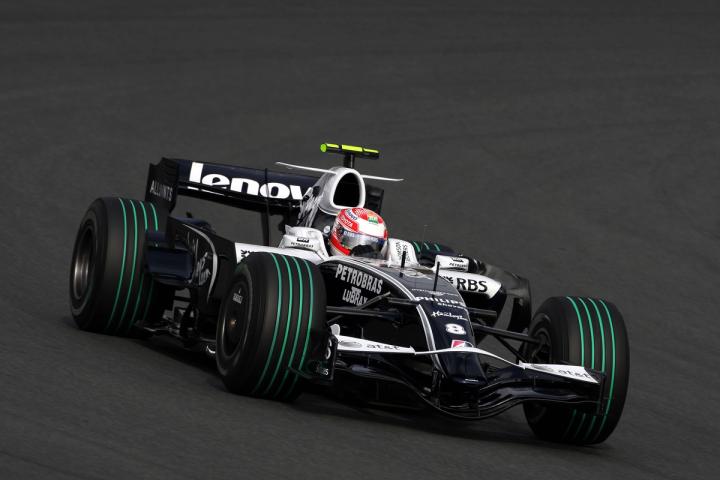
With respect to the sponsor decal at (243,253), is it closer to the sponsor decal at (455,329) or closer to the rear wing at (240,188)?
the sponsor decal at (455,329)

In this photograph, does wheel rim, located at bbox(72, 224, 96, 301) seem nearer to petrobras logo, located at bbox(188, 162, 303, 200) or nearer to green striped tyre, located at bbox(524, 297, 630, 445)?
petrobras logo, located at bbox(188, 162, 303, 200)

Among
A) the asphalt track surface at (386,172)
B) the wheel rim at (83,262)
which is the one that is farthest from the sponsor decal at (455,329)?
the wheel rim at (83,262)

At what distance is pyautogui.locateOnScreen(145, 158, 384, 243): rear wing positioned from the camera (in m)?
12.7

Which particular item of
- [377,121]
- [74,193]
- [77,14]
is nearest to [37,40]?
[77,14]

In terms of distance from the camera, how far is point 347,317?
1006 cm

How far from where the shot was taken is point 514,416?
10711mm

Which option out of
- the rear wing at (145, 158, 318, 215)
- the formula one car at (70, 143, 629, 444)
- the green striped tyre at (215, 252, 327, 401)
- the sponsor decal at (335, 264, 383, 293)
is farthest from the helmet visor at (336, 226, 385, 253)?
the rear wing at (145, 158, 318, 215)

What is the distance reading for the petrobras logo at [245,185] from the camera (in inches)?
501

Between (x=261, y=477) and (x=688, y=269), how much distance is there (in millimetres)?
10334

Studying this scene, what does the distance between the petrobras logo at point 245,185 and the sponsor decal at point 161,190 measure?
0.94 feet

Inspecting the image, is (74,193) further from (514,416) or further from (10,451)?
(10,451)

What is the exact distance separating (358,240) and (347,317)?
92cm

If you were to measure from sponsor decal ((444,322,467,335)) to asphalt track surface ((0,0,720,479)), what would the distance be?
67 centimetres

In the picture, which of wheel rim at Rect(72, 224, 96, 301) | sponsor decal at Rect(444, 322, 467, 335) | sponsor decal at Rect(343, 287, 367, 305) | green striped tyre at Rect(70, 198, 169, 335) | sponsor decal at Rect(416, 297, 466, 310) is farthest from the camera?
wheel rim at Rect(72, 224, 96, 301)
